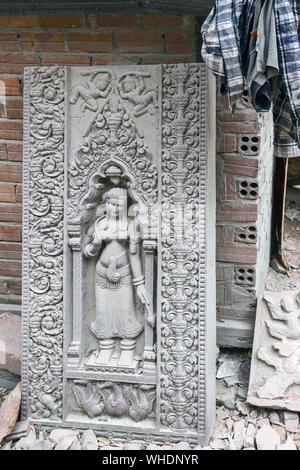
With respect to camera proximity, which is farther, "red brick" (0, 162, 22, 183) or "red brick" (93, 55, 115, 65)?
"red brick" (0, 162, 22, 183)

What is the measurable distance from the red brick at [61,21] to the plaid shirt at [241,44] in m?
1.14

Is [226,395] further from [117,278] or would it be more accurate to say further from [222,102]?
[222,102]

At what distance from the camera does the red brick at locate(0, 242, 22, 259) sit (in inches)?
133

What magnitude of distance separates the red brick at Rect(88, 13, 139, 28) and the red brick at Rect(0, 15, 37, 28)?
38 centimetres

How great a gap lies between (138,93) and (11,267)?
1.52m

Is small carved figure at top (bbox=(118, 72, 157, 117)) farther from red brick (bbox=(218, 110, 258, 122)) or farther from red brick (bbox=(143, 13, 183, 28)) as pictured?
red brick (bbox=(218, 110, 258, 122))

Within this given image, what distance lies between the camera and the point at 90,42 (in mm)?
3092

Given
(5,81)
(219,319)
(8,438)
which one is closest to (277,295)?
(219,319)

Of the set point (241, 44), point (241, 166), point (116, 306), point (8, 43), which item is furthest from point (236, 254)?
point (8, 43)

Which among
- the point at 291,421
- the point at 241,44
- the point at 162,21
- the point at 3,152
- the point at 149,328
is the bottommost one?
the point at 291,421

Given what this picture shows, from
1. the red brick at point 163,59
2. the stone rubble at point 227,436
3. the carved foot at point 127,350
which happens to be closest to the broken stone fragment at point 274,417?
the stone rubble at point 227,436

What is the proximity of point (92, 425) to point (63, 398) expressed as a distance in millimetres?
227

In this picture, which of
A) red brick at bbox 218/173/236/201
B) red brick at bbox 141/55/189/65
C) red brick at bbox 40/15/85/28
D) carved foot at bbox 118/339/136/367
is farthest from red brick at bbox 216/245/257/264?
red brick at bbox 40/15/85/28

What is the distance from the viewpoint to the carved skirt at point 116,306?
9.32 ft
